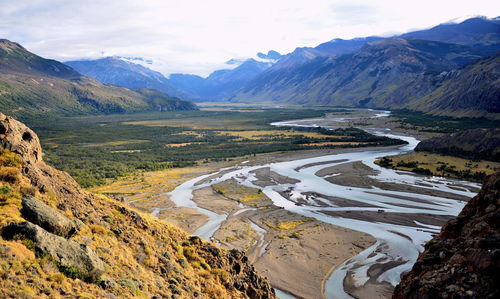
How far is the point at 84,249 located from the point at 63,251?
1.05m

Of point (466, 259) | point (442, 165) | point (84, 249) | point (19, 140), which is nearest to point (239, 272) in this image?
point (84, 249)

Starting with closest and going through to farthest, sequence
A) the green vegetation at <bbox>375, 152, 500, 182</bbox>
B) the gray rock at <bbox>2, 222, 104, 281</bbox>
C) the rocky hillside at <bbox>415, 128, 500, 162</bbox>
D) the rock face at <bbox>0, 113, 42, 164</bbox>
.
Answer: the gray rock at <bbox>2, 222, 104, 281</bbox> < the rock face at <bbox>0, 113, 42, 164</bbox> < the green vegetation at <bbox>375, 152, 500, 182</bbox> < the rocky hillside at <bbox>415, 128, 500, 162</bbox>

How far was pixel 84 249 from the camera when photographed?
57.2 feet

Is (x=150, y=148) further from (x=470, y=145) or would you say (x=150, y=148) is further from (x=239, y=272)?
(x=239, y=272)

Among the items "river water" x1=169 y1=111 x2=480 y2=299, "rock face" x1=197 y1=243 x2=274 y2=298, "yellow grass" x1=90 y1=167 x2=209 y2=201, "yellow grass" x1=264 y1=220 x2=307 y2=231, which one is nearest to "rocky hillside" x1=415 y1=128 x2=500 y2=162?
"river water" x1=169 y1=111 x2=480 y2=299

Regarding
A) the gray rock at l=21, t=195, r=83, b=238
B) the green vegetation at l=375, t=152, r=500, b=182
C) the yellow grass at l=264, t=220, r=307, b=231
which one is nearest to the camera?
the gray rock at l=21, t=195, r=83, b=238

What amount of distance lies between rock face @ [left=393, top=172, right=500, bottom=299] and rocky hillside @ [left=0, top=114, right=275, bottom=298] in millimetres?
11308

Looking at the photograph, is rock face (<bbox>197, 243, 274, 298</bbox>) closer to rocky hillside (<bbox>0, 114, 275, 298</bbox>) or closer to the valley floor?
rocky hillside (<bbox>0, 114, 275, 298</bbox>)

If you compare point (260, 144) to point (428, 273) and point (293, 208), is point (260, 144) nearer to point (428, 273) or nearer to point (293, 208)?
point (293, 208)

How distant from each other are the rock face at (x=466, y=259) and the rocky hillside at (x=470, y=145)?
94.6 m

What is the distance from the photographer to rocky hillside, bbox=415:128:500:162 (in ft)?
355

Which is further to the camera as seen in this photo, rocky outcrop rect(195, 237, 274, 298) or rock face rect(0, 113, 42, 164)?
rocky outcrop rect(195, 237, 274, 298)

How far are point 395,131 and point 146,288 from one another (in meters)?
190

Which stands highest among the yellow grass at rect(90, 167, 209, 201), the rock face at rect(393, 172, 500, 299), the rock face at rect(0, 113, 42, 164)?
the rock face at rect(0, 113, 42, 164)
